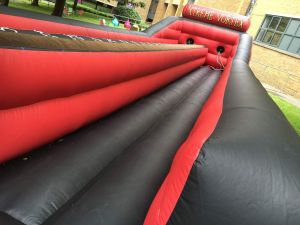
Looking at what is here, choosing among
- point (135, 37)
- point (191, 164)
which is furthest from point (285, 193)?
point (135, 37)

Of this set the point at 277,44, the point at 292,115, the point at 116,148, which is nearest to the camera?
the point at 116,148

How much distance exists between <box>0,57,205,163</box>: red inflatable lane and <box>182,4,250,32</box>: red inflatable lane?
11.3 ft

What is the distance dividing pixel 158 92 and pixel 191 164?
1.52 metres

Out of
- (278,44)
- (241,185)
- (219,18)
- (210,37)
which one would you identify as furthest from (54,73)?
(278,44)

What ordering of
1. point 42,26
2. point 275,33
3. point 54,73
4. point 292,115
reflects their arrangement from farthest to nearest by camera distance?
point 275,33 → point 292,115 → point 42,26 → point 54,73

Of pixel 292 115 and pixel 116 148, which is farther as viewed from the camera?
pixel 292 115

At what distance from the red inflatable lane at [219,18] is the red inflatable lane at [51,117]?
3437 millimetres

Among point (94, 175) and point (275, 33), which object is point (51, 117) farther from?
point (275, 33)

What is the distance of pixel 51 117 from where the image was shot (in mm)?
920

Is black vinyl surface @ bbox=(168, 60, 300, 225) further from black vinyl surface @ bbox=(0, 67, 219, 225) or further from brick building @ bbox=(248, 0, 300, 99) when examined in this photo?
brick building @ bbox=(248, 0, 300, 99)

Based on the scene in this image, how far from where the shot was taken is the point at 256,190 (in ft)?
1.65

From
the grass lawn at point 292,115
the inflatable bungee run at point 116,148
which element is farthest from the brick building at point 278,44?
the inflatable bungee run at point 116,148

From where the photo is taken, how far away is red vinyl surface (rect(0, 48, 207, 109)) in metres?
0.70

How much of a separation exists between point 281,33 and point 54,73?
10899mm
